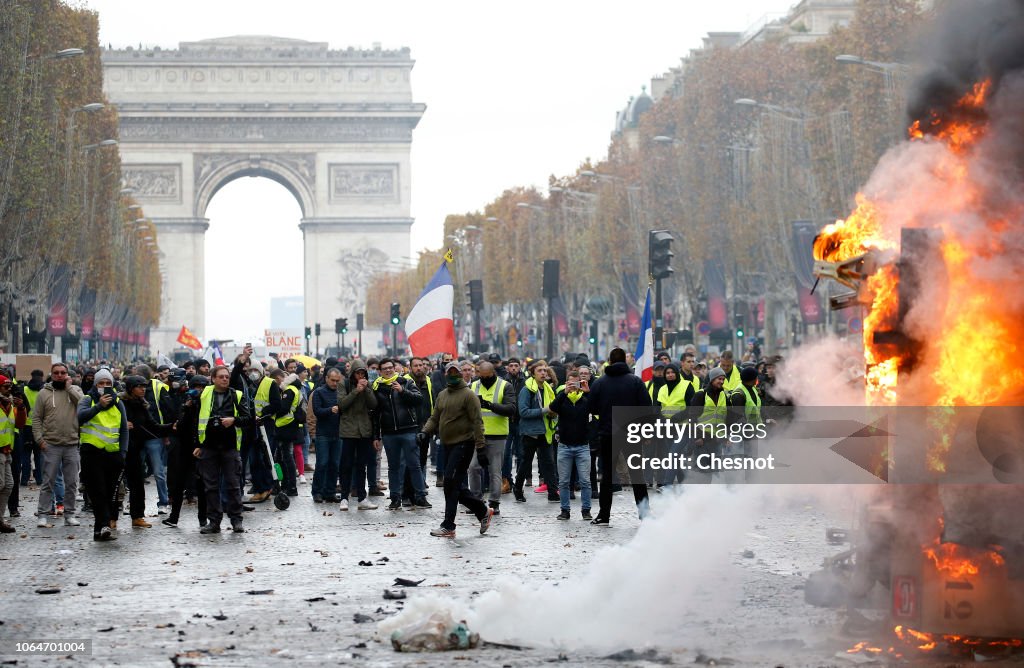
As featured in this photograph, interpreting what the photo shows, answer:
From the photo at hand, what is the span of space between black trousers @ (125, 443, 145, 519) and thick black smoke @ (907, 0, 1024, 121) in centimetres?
897

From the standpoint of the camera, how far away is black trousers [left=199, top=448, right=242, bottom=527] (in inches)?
626

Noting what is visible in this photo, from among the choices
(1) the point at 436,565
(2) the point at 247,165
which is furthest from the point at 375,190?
(1) the point at 436,565

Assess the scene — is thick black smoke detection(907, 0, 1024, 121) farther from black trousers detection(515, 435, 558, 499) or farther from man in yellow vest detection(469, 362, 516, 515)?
black trousers detection(515, 435, 558, 499)

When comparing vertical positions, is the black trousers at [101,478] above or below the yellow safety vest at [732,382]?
below

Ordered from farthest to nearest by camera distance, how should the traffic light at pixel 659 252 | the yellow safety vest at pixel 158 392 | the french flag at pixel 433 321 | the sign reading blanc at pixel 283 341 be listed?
the sign reading blanc at pixel 283 341 → the traffic light at pixel 659 252 → the french flag at pixel 433 321 → the yellow safety vest at pixel 158 392

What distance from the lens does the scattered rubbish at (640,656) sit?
8.66 m

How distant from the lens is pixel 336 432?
19.6 metres

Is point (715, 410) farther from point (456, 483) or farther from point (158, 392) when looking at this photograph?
point (158, 392)

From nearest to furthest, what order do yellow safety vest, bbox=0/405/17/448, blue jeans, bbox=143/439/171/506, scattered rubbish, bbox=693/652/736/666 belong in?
scattered rubbish, bbox=693/652/736/666 → yellow safety vest, bbox=0/405/17/448 → blue jeans, bbox=143/439/171/506

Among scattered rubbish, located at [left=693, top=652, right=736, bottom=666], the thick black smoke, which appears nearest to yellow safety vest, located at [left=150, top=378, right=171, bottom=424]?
the thick black smoke

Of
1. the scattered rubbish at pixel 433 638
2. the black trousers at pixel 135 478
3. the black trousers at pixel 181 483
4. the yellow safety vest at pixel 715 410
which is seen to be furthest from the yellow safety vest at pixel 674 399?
the scattered rubbish at pixel 433 638

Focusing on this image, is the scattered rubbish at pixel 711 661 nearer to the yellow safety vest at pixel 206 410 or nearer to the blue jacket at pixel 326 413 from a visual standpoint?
the yellow safety vest at pixel 206 410

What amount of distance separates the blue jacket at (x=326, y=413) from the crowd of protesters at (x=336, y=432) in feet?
0.07

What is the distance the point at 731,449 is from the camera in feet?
67.8
